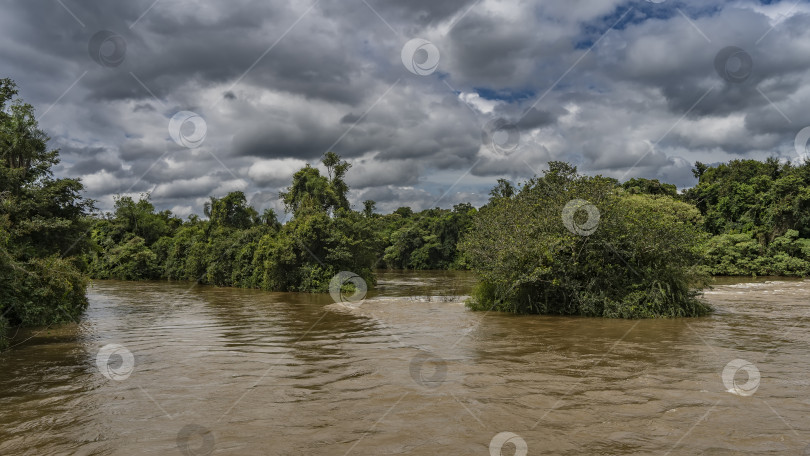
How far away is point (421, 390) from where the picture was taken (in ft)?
26.7

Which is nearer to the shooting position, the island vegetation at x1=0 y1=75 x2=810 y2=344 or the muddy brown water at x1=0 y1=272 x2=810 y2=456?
the muddy brown water at x1=0 y1=272 x2=810 y2=456

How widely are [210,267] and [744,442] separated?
1645 inches

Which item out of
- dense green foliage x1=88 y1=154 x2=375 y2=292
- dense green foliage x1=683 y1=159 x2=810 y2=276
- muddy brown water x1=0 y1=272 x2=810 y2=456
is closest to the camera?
muddy brown water x1=0 y1=272 x2=810 y2=456

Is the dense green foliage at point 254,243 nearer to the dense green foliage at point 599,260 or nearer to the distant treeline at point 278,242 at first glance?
the distant treeline at point 278,242

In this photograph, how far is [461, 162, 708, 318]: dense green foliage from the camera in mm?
15898

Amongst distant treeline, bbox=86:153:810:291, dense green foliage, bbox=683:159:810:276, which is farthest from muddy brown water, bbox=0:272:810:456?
dense green foliage, bbox=683:159:810:276

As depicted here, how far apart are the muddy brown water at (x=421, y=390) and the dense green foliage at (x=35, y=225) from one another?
1.36m

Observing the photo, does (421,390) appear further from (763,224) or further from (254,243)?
(763,224)

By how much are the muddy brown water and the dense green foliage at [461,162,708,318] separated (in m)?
1.19

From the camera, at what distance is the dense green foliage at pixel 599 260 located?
15898 millimetres

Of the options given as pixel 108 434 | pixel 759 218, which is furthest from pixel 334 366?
pixel 759 218

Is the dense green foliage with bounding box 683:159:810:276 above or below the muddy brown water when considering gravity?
above

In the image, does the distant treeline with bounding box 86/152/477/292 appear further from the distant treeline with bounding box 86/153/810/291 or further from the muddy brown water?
the muddy brown water

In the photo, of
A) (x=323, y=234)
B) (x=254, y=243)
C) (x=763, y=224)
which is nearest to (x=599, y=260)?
(x=323, y=234)
